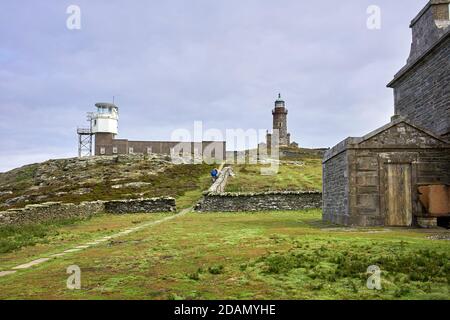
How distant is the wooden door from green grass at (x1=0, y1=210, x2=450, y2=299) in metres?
5.63

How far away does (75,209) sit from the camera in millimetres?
24906

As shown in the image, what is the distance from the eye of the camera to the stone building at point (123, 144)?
76.2 metres

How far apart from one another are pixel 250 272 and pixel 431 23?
61.0 feet

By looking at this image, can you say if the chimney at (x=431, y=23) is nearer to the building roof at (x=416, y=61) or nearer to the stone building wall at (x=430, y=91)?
the building roof at (x=416, y=61)

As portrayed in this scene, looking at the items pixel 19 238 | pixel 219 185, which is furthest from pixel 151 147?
pixel 19 238

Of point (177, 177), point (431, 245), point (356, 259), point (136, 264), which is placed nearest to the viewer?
point (356, 259)

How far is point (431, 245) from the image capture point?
9203mm

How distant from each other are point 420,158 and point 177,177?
37169 millimetres

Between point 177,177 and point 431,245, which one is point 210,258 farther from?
point 177,177

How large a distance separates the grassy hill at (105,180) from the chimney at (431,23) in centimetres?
2376

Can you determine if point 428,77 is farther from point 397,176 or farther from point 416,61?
point 397,176

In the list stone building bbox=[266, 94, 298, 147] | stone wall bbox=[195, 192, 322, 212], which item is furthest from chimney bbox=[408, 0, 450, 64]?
stone building bbox=[266, 94, 298, 147]

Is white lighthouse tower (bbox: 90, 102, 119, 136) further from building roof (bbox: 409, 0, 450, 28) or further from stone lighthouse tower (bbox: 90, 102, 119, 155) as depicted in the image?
building roof (bbox: 409, 0, 450, 28)
